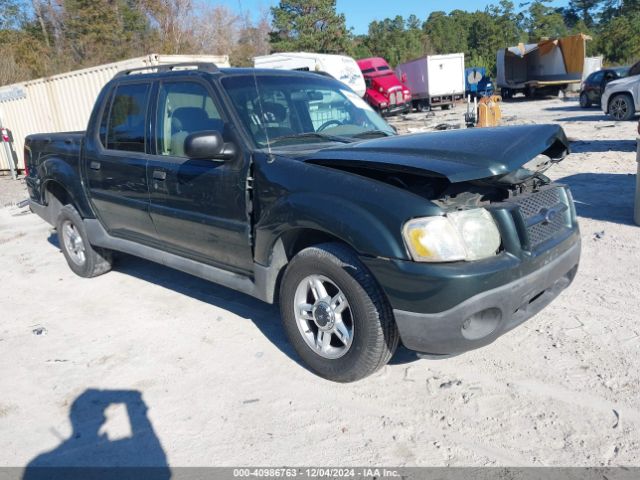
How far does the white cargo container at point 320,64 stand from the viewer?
20516mm

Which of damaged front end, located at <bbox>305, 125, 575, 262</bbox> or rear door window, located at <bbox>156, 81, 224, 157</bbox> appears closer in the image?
damaged front end, located at <bbox>305, 125, 575, 262</bbox>

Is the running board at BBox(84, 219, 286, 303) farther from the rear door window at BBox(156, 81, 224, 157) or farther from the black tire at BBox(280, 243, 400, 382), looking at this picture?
the rear door window at BBox(156, 81, 224, 157)

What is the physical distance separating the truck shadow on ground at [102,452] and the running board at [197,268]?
39.7 inches

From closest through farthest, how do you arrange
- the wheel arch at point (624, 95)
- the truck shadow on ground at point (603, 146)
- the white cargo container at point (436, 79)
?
1. the truck shadow on ground at point (603, 146)
2. the wheel arch at point (624, 95)
3. the white cargo container at point (436, 79)

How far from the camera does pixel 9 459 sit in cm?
297

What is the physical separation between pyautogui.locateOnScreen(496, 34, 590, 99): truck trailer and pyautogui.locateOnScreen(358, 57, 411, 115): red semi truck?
32.8 ft

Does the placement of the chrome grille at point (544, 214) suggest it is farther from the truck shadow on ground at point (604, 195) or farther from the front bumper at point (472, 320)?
the truck shadow on ground at point (604, 195)

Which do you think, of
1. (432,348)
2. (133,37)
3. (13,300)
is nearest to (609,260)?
(432,348)

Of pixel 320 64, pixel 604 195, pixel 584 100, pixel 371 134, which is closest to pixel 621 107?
pixel 584 100

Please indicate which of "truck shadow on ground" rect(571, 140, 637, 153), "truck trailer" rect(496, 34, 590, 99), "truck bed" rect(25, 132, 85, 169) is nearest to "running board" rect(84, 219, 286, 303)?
"truck bed" rect(25, 132, 85, 169)

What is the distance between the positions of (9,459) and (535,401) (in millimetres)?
2921

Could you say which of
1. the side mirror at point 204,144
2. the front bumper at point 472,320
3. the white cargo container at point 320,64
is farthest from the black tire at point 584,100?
the side mirror at point 204,144

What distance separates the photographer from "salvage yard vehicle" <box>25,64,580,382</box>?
9.43 feet

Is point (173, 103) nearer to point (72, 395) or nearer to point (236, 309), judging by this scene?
point (236, 309)
